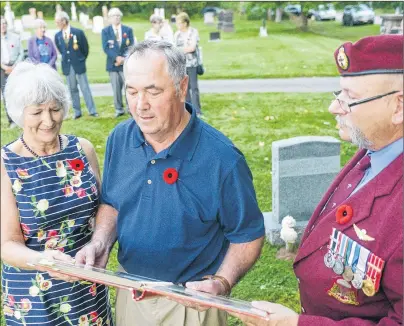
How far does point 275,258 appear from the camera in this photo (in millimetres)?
5320

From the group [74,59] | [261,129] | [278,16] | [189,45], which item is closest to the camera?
[261,129]

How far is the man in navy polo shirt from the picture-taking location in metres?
2.35

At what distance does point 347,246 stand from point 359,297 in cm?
19

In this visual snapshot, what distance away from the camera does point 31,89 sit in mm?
2561

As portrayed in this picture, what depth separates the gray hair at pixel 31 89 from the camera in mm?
2564

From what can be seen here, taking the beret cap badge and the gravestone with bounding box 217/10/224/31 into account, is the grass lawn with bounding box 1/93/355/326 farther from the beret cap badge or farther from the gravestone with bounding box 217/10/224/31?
the gravestone with bounding box 217/10/224/31

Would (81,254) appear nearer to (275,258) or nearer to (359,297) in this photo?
(359,297)

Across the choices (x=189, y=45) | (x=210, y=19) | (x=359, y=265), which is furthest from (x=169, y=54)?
(x=210, y=19)

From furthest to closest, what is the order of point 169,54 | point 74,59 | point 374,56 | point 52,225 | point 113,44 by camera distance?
point 113,44 < point 74,59 < point 52,225 < point 169,54 < point 374,56

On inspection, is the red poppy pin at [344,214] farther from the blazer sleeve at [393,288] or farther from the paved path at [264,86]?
the paved path at [264,86]

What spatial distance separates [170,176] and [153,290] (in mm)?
600

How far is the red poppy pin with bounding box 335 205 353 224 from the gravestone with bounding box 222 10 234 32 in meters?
27.0

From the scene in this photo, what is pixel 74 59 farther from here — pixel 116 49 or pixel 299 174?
pixel 299 174

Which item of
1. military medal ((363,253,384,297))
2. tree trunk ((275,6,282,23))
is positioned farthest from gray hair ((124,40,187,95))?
tree trunk ((275,6,282,23))
